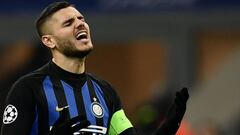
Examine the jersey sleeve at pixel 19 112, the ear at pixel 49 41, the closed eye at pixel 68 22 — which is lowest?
the jersey sleeve at pixel 19 112

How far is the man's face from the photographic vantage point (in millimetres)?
4801

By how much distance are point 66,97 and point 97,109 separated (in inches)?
7.1

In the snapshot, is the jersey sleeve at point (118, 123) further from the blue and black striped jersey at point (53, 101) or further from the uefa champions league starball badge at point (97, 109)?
the uefa champions league starball badge at point (97, 109)

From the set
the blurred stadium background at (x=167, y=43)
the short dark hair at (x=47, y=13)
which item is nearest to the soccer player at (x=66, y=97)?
the short dark hair at (x=47, y=13)

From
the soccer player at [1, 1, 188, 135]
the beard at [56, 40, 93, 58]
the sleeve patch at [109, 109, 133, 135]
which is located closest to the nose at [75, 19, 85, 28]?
the soccer player at [1, 1, 188, 135]

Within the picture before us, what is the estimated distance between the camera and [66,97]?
187 inches

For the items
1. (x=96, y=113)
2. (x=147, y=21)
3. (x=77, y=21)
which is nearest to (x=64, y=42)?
(x=77, y=21)

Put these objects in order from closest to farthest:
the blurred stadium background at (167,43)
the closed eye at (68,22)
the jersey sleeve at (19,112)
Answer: the jersey sleeve at (19,112) → the closed eye at (68,22) → the blurred stadium background at (167,43)

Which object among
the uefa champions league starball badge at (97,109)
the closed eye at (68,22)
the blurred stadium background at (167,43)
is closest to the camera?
the uefa champions league starball badge at (97,109)

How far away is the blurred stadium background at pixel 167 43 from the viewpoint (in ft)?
43.4

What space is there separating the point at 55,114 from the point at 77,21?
1.85 feet

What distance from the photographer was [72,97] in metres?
4.78

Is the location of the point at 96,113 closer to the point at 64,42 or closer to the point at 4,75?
the point at 64,42

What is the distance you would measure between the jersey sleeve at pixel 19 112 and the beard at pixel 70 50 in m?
0.36
